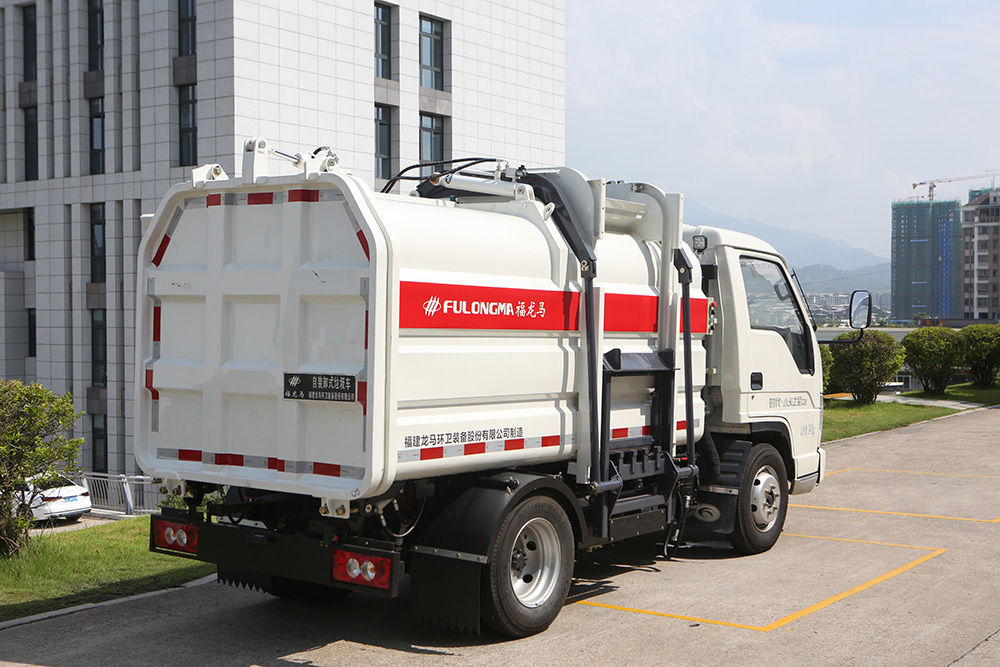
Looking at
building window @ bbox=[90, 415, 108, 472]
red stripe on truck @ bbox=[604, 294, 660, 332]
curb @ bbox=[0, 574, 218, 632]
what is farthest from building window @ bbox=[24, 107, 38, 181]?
red stripe on truck @ bbox=[604, 294, 660, 332]

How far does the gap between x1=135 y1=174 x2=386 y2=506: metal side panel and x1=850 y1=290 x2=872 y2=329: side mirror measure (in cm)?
606

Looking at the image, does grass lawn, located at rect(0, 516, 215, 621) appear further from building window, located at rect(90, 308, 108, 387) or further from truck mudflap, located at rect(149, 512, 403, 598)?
building window, located at rect(90, 308, 108, 387)

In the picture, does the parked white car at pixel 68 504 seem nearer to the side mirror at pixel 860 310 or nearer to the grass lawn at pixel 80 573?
the grass lawn at pixel 80 573

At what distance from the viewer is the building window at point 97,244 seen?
37.9m

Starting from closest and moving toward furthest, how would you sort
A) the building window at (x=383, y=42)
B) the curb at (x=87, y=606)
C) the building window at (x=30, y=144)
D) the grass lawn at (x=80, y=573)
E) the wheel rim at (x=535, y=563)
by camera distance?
1. the wheel rim at (x=535, y=563)
2. the curb at (x=87, y=606)
3. the grass lawn at (x=80, y=573)
4. the building window at (x=383, y=42)
5. the building window at (x=30, y=144)

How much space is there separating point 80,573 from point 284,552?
10.9 ft

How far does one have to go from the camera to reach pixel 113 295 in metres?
36.9

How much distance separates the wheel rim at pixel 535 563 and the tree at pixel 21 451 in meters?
4.92

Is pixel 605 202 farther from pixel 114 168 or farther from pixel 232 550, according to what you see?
pixel 114 168

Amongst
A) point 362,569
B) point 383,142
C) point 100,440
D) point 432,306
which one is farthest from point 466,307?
point 100,440

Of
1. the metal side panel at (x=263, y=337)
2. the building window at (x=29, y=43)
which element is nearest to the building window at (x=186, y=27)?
the building window at (x=29, y=43)

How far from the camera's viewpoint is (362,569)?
20.8ft

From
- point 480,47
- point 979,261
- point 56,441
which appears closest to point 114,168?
point 480,47

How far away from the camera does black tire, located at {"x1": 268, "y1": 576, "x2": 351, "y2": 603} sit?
25.9ft
